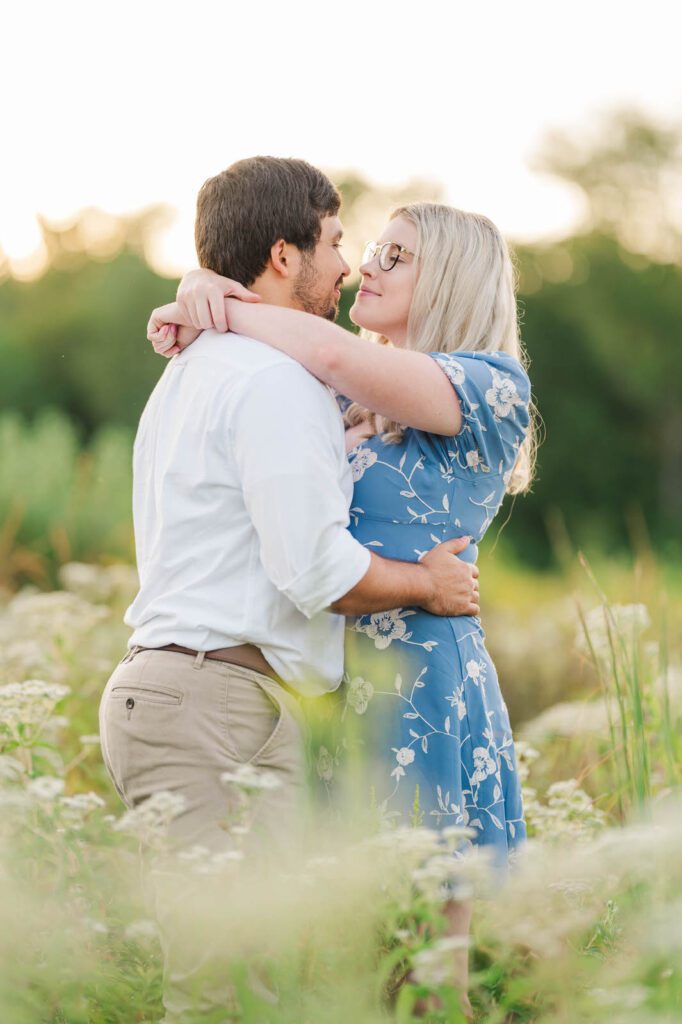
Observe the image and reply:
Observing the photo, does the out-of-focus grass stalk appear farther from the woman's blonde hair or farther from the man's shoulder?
the man's shoulder

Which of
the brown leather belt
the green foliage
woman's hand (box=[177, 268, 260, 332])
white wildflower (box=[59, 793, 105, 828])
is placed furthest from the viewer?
the green foliage

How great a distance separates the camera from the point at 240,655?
108 inches

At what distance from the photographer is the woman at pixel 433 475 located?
2.86 m

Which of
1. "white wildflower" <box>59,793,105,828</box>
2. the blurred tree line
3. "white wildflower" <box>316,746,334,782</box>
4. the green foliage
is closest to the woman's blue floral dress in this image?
"white wildflower" <box>316,746,334,782</box>

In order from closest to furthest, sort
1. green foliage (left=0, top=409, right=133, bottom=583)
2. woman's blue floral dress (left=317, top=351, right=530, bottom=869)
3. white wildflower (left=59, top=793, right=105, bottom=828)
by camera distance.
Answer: white wildflower (left=59, top=793, right=105, bottom=828)
woman's blue floral dress (left=317, top=351, right=530, bottom=869)
green foliage (left=0, top=409, right=133, bottom=583)

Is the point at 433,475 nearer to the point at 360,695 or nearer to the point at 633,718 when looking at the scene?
the point at 360,695

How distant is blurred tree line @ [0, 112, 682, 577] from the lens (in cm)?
2031

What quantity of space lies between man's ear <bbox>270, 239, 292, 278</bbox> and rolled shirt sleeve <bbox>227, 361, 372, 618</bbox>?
0.37 meters

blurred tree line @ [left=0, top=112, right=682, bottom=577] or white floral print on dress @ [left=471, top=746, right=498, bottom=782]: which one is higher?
white floral print on dress @ [left=471, top=746, right=498, bottom=782]

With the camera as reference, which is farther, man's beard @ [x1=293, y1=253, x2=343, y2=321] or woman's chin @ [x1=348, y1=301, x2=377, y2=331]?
woman's chin @ [x1=348, y1=301, x2=377, y2=331]

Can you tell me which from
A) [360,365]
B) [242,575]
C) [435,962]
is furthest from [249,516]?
[435,962]

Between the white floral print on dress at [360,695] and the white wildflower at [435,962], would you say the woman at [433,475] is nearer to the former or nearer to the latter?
the white floral print on dress at [360,695]

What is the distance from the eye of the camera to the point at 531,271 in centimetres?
2486

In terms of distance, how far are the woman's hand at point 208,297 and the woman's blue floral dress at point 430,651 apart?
19.9 inches
